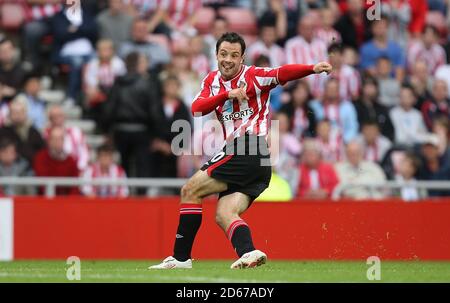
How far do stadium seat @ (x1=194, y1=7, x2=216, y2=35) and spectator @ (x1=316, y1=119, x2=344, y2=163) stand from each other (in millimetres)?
3147

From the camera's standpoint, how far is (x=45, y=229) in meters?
15.6

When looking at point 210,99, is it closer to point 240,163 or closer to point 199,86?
point 240,163

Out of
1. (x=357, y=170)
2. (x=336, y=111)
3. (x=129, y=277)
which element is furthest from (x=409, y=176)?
(x=129, y=277)

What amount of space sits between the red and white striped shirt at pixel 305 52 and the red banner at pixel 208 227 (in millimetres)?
4129

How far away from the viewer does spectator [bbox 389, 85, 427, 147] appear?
62.2 feet

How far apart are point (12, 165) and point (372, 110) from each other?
5650 mm

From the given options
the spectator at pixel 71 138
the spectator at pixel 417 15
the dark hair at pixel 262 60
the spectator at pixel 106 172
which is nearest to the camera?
the spectator at pixel 106 172

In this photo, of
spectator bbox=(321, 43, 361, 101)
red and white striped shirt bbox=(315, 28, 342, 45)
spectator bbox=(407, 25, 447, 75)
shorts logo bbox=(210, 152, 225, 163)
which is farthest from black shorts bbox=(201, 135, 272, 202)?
spectator bbox=(407, 25, 447, 75)

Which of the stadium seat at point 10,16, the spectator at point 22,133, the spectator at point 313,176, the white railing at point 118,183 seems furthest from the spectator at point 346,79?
the stadium seat at point 10,16

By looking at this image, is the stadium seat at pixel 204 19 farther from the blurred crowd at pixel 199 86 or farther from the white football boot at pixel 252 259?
the white football boot at pixel 252 259

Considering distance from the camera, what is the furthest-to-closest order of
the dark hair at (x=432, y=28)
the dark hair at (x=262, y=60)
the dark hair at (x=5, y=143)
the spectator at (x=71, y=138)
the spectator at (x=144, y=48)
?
the dark hair at (x=432, y=28) → the spectator at (x=144, y=48) → the dark hair at (x=262, y=60) → the spectator at (x=71, y=138) → the dark hair at (x=5, y=143)

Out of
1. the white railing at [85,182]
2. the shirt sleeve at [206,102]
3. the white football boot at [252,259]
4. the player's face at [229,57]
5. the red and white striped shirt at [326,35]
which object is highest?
the red and white striped shirt at [326,35]

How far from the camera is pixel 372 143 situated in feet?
59.8

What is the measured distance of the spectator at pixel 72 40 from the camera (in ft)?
61.7
